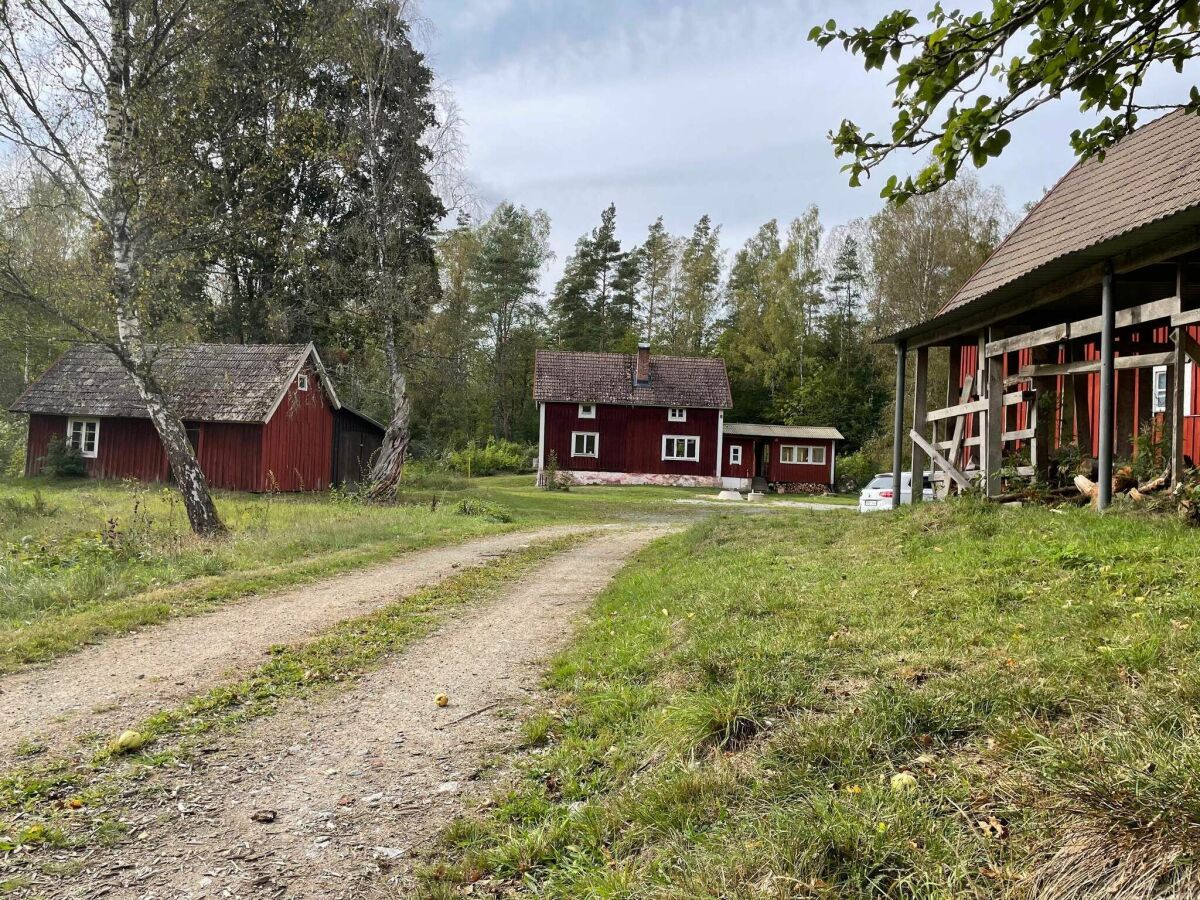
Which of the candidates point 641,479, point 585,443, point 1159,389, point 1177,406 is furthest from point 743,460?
point 1177,406

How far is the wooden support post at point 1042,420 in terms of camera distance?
1127 cm

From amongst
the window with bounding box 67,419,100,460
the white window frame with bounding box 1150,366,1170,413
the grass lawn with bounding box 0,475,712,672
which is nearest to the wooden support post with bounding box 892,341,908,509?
the white window frame with bounding box 1150,366,1170,413

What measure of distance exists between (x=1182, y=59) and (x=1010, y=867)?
3.58 m

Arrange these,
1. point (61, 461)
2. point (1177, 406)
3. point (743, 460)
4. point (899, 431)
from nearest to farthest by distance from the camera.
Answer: point (1177, 406) < point (899, 431) < point (61, 461) < point (743, 460)

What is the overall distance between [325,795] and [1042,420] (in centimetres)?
1112

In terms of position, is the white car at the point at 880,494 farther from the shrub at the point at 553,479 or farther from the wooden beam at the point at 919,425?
the shrub at the point at 553,479

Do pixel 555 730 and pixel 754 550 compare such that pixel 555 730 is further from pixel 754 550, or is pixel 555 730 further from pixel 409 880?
pixel 754 550

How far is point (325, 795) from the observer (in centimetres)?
396

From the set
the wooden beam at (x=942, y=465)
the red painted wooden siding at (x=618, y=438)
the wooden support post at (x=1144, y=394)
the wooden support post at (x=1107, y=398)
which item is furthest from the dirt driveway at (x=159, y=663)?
the red painted wooden siding at (x=618, y=438)

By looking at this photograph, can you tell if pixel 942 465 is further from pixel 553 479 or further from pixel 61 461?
pixel 61 461

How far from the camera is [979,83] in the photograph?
3.66 meters

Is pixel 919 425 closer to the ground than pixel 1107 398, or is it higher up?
closer to the ground

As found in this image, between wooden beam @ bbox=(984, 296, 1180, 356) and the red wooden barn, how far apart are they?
880 inches

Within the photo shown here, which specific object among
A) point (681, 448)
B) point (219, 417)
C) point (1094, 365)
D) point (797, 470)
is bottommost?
point (797, 470)
